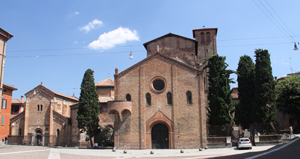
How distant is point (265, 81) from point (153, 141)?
14064 millimetres

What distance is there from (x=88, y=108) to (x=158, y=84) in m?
10.7

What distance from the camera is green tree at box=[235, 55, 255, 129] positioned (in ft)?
93.2

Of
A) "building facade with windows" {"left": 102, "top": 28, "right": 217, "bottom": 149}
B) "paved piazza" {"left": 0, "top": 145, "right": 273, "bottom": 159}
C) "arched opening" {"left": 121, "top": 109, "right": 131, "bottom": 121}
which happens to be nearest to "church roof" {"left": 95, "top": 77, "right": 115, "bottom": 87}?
"building facade with windows" {"left": 102, "top": 28, "right": 217, "bottom": 149}

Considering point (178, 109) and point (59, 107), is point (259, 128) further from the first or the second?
point (59, 107)

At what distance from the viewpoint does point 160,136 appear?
88.2ft

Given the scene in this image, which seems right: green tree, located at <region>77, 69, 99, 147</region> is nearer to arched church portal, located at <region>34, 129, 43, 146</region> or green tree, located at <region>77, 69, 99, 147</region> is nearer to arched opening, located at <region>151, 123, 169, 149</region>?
arched opening, located at <region>151, 123, 169, 149</region>

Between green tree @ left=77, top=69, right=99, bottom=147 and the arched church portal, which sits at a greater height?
green tree @ left=77, top=69, right=99, bottom=147

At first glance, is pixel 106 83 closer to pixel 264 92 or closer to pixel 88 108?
pixel 88 108

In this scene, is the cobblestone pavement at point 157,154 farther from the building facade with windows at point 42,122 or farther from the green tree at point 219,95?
the building facade with windows at point 42,122

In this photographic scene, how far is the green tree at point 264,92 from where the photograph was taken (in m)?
27.3

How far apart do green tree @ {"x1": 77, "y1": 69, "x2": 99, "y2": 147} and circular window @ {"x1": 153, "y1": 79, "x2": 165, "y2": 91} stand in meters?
9.96

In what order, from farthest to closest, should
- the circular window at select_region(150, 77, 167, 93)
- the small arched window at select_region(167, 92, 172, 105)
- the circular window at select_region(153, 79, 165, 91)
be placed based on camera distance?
the circular window at select_region(153, 79, 165, 91), the circular window at select_region(150, 77, 167, 93), the small arched window at select_region(167, 92, 172, 105)

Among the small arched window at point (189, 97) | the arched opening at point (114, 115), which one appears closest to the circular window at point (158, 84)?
the small arched window at point (189, 97)

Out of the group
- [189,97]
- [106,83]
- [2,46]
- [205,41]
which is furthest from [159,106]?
[205,41]
